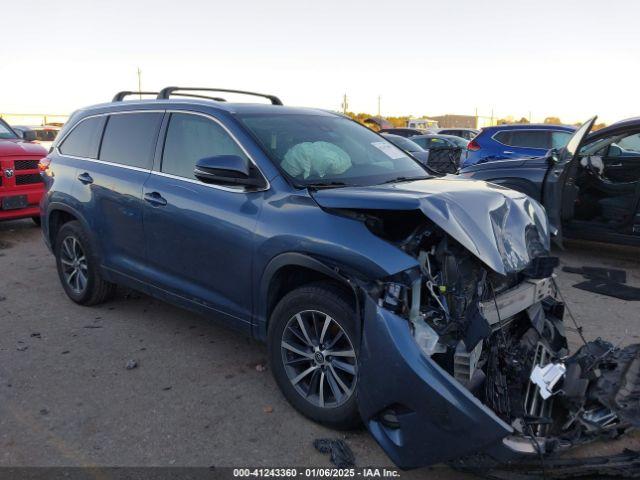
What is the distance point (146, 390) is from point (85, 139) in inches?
104

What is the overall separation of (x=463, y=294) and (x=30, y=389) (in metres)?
2.87

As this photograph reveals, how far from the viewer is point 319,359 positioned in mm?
3180

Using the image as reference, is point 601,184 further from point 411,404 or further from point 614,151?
point 411,404

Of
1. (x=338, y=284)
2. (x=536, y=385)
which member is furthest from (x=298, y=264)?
(x=536, y=385)

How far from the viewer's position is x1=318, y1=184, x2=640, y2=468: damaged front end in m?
2.43

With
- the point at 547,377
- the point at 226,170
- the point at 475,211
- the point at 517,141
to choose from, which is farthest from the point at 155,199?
the point at 517,141

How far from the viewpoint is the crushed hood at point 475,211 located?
2801 mm

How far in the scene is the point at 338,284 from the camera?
3.09 m

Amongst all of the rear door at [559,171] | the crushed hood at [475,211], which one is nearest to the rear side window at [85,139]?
the crushed hood at [475,211]

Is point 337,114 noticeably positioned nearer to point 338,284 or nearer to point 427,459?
point 338,284

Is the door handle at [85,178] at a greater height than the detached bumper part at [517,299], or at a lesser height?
greater

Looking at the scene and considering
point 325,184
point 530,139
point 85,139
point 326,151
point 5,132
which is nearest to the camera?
point 325,184

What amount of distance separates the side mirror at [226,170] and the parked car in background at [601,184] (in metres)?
4.03

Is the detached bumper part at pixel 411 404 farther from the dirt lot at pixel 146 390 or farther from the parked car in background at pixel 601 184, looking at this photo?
the parked car in background at pixel 601 184
